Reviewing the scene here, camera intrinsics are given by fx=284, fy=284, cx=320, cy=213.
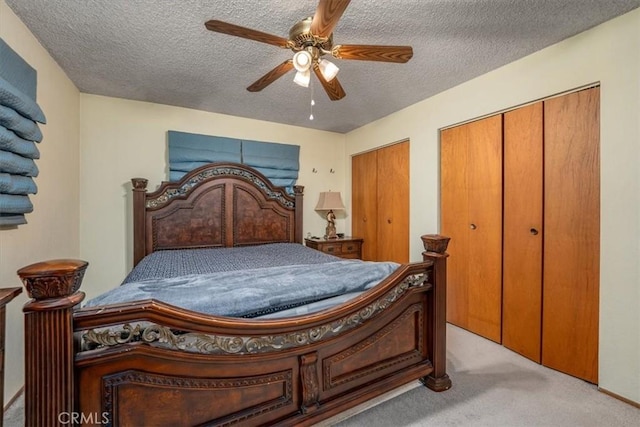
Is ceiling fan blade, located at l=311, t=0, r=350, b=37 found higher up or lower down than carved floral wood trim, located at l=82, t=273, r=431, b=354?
higher up

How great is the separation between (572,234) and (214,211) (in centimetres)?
325

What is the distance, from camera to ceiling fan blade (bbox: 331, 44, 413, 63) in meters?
1.63

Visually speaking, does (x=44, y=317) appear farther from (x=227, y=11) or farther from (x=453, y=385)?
(x=453, y=385)

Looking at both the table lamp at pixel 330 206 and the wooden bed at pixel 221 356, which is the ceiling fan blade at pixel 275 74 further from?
the table lamp at pixel 330 206

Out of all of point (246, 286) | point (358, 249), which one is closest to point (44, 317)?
point (246, 286)

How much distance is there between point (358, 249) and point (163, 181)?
2.64 metres

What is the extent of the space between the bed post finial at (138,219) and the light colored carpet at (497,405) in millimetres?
1356

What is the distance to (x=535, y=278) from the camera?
2221 millimetres

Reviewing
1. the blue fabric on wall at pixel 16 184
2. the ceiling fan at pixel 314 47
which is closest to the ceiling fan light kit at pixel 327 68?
the ceiling fan at pixel 314 47

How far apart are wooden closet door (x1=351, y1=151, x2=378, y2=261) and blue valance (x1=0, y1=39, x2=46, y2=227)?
329cm

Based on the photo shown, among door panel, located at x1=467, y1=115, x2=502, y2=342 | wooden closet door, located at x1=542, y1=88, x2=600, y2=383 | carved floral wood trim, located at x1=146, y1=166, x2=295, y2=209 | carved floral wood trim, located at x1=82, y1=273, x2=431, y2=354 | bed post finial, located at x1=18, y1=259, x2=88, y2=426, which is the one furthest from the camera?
carved floral wood trim, located at x1=146, y1=166, x2=295, y2=209

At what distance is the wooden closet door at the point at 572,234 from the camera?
190 centimetres

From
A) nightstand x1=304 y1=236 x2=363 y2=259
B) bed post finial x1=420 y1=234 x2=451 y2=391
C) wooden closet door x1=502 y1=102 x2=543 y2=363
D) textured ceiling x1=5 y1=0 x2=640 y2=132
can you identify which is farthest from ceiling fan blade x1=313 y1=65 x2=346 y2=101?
nightstand x1=304 y1=236 x2=363 y2=259

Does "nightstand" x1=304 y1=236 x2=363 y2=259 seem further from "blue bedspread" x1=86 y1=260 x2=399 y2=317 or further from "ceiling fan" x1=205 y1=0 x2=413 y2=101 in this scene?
"ceiling fan" x1=205 y1=0 x2=413 y2=101
